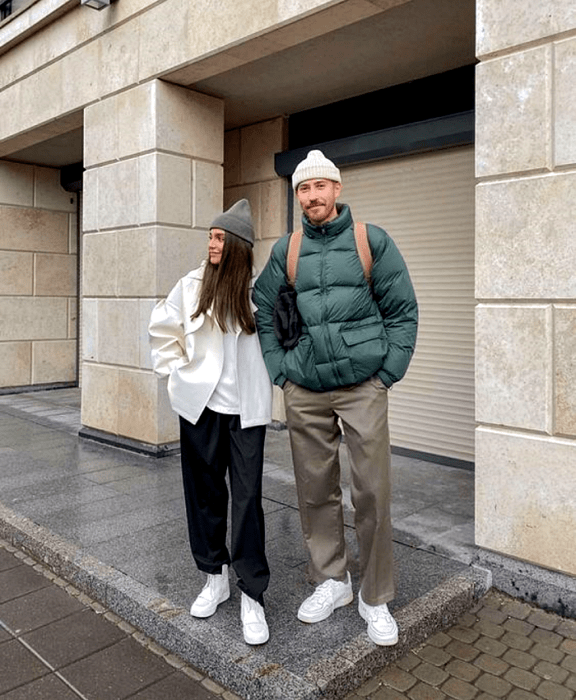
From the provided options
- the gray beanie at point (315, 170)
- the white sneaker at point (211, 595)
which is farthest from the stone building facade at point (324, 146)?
the white sneaker at point (211, 595)

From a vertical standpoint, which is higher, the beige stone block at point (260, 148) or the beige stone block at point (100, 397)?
the beige stone block at point (260, 148)

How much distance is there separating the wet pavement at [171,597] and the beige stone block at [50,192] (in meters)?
6.30

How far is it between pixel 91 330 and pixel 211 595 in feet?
15.1

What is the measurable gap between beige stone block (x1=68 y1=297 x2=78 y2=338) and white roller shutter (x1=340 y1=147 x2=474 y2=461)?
20.9 ft

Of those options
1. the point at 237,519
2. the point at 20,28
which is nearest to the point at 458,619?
the point at 237,519

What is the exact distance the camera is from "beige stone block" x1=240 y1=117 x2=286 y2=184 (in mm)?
7653

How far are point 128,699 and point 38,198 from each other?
31.1 feet

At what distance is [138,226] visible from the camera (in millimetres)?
6613

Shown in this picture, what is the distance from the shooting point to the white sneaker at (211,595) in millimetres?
3203

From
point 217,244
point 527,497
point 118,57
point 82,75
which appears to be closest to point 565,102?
point 217,244

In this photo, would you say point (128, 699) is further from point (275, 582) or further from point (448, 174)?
point (448, 174)

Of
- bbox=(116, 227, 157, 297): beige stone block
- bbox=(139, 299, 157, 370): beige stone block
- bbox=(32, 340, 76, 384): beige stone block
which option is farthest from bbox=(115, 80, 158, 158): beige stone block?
bbox=(32, 340, 76, 384): beige stone block

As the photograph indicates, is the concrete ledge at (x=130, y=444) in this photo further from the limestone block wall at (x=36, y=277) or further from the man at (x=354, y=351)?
the limestone block wall at (x=36, y=277)

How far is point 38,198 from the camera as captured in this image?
35.1ft
